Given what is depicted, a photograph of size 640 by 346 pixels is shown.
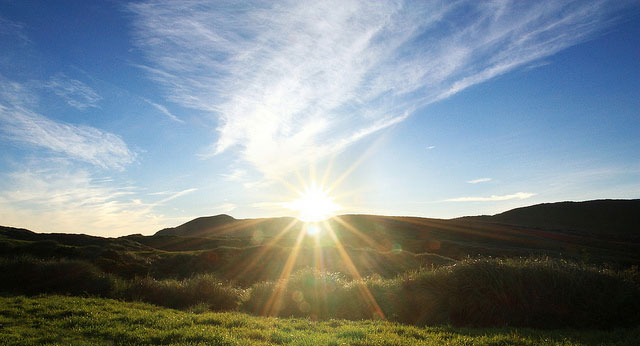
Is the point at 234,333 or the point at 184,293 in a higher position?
the point at 234,333

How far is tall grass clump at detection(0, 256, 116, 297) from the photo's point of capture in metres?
18.5

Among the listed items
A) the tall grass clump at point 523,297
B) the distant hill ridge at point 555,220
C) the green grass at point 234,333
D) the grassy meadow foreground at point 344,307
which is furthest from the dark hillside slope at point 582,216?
the green grass at point 234,333

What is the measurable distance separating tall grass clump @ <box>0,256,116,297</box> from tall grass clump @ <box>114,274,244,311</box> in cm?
122

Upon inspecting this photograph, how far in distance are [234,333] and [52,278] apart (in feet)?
55.0

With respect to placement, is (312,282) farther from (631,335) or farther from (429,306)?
(631,335)

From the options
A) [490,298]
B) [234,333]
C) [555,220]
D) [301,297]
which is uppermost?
[555,220]

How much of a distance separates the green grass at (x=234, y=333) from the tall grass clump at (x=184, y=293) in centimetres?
476

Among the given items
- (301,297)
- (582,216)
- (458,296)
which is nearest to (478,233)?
(301,297)

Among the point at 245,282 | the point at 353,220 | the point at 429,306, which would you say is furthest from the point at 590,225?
the point at 429,306

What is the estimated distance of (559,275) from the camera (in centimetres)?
1196

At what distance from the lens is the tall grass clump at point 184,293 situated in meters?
16.4

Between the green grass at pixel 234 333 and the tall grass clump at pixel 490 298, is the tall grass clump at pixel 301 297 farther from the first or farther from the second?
the green grass at pixel 234 333

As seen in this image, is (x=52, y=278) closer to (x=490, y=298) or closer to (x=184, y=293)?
(x=184, y=293)

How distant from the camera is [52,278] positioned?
66.0 ft
